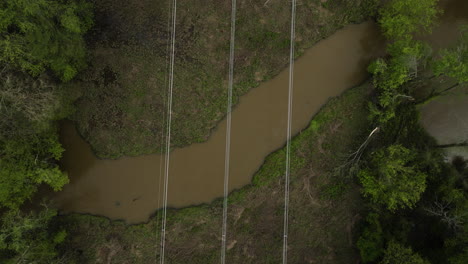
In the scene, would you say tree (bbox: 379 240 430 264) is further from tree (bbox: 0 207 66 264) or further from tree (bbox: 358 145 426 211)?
tree (bbox: 0 207 66 264)

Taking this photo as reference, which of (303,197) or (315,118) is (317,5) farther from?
(303,197)

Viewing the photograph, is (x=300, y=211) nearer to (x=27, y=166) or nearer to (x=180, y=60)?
(x=180, y=60)

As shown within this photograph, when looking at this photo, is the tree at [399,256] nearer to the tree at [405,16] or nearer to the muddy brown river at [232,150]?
the muddy brown river at [232,150]

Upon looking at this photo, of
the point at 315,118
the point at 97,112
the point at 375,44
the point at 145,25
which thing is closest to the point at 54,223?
the point at 97,112

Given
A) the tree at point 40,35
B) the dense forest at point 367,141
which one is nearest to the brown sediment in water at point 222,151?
the dense forest at point 367,141

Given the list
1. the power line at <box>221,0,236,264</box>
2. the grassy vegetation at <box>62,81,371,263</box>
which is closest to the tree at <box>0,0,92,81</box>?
the power line at <box>221,0,236,264</box>
